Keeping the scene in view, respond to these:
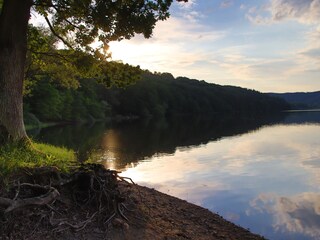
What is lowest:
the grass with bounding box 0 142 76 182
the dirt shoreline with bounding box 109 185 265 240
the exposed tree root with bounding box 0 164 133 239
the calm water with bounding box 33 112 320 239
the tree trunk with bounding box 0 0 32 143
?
the calm water with bounding box 33 112 320 239

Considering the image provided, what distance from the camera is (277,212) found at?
16.7m

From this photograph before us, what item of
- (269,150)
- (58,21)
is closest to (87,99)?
(269,150)

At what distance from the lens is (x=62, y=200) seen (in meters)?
8.18

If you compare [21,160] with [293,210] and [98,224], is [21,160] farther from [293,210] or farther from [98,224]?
[293,210]

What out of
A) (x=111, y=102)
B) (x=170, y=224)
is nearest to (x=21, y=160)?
(x=170, y=224)

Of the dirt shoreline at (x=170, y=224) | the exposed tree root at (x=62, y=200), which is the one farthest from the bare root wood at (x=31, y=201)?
the dirt shoreline at (x=170, y=224)

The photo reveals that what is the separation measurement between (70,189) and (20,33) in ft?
19.1

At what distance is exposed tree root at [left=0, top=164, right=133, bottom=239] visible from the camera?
7.11 metres

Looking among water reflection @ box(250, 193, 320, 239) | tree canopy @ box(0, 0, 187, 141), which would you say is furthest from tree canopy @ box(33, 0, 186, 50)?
water reflection @ box(250, 193, 320, 239)

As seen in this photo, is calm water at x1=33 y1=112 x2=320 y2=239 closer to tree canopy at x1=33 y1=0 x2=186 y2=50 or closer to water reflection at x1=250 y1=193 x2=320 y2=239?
water reflection at x1=250 y1=193 x2=320 y2=239

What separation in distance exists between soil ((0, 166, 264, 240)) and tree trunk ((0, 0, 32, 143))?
413 centimetres

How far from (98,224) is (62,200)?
36.7 inches

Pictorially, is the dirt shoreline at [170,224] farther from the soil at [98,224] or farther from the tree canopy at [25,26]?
the tree canopy at [25,26]

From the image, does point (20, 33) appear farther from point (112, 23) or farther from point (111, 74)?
point (111, 74)
